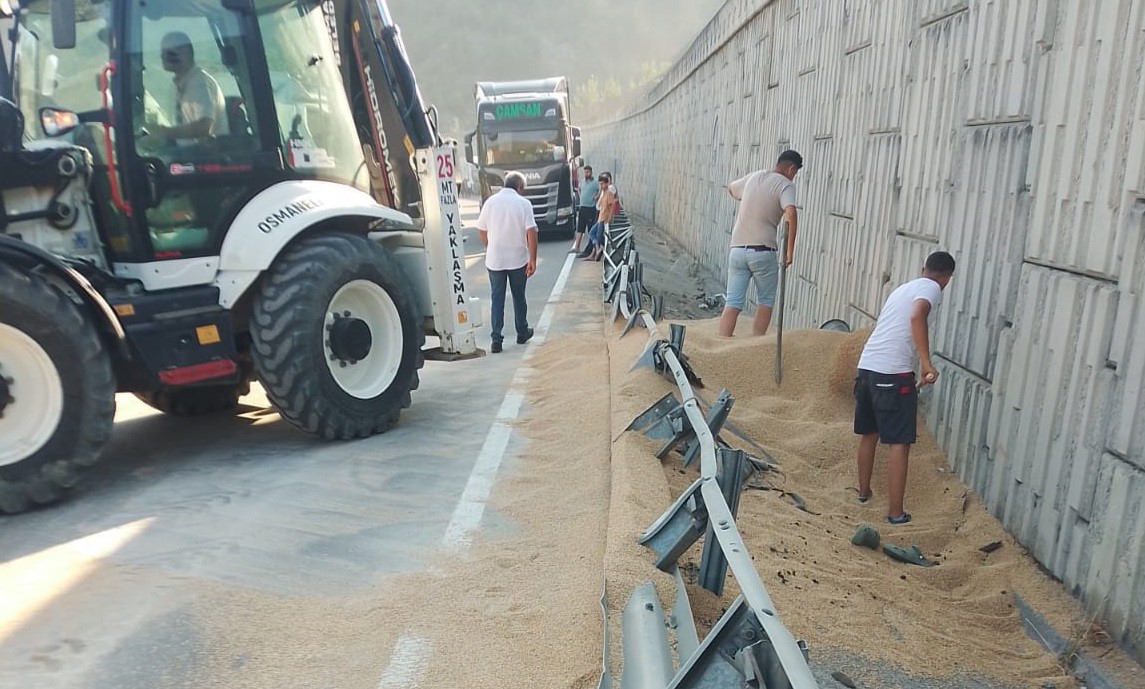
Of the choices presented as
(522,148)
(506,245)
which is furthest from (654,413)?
(522,148)

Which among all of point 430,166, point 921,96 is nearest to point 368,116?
point 430,166

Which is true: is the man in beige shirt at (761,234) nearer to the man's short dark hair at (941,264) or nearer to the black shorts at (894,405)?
the man's short dark hair at (941,264)

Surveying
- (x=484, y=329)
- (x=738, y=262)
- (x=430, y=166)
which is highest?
(x=430, y=166)

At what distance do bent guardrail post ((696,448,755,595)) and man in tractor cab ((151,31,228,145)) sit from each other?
3.99 meters

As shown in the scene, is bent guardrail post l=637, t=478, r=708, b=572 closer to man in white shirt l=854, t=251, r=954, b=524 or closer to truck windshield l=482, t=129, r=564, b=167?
man in white shirt l=854, t=251, r=954, b=524

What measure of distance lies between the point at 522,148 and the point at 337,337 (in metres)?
16.3

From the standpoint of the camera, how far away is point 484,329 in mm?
10492

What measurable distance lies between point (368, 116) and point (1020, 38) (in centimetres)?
480

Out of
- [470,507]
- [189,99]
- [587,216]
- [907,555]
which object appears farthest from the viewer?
[587,216]

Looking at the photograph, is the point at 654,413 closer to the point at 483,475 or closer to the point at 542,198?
the point at 483,475

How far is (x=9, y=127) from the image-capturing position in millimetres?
4551

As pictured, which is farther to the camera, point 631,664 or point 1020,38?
point 1020,38

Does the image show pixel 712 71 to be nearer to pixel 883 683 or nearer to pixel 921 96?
pixel 921 96

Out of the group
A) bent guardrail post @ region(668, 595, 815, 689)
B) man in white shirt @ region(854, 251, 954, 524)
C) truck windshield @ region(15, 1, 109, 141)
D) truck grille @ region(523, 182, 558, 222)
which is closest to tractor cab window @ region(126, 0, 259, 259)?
truck windshield @ region(15, 1, 109, 141)
